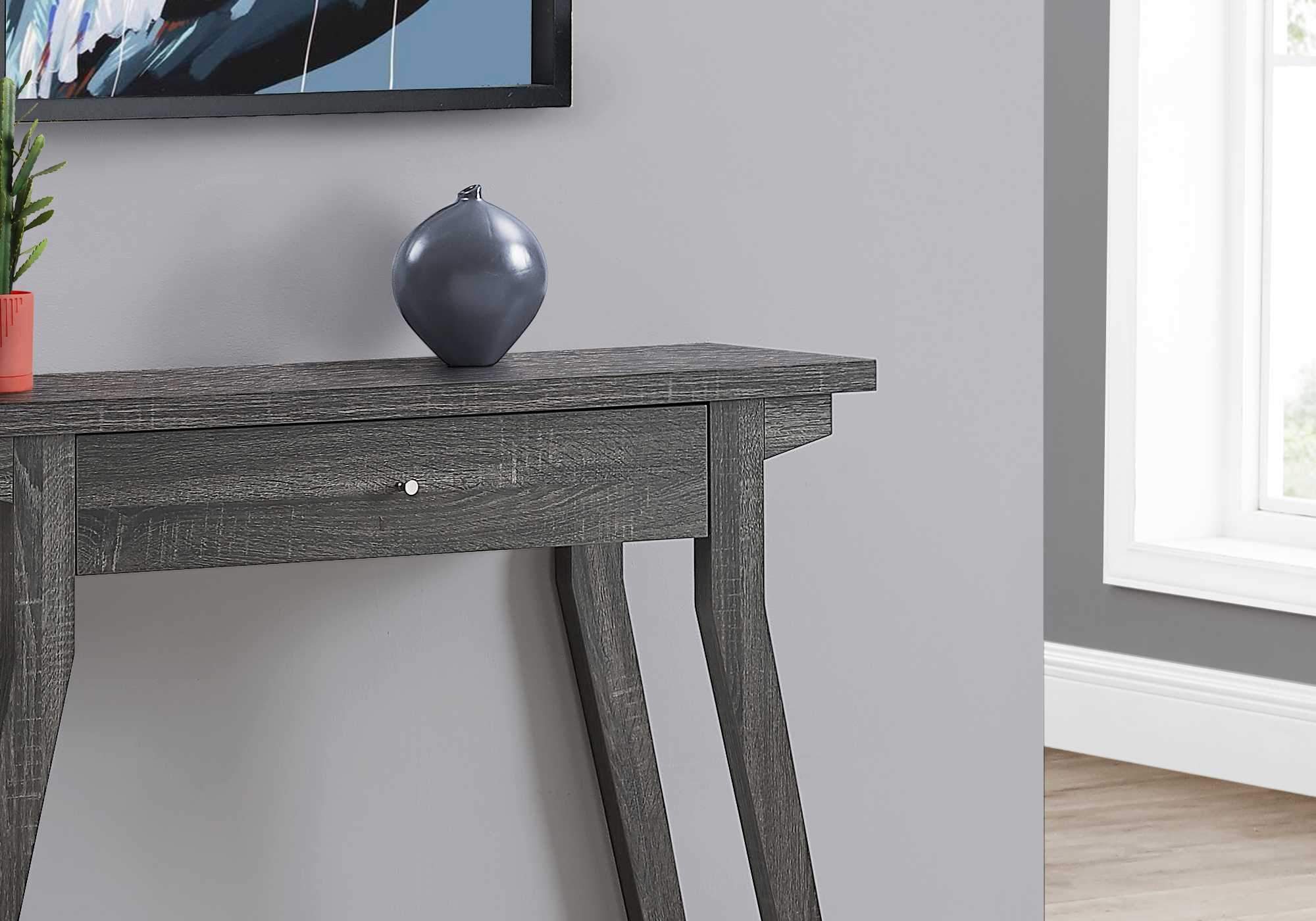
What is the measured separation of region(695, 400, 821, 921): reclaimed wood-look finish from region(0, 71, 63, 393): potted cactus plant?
664mm

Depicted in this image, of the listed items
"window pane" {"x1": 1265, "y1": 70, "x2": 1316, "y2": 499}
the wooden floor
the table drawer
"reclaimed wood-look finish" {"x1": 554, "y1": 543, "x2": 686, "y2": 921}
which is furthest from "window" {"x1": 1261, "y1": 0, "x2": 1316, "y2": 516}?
the table drawer

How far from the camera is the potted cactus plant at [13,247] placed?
1.81 m

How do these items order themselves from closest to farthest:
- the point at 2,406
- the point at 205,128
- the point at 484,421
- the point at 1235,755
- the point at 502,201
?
the point at 2,406, the point at 484,421, the point at 205,128, the point at 502,201, the point at 1235,755

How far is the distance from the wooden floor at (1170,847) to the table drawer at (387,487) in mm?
1515

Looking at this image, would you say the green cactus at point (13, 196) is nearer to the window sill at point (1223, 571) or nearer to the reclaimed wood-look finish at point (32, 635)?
the reclaimed wood-look finish at point (32, 635)

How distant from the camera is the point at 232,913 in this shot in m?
2.21

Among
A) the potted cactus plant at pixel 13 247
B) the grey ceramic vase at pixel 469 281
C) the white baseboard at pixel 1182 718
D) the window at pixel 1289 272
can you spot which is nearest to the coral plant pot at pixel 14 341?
the potted cactus plant at pixel 13 247

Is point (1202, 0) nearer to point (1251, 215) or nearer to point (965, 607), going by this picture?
point (1251, 215)

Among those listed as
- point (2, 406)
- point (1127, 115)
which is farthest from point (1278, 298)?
point (2, 406)

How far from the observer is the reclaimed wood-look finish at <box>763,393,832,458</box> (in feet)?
6.63

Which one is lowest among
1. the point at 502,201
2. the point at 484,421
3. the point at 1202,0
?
the point at 484,421

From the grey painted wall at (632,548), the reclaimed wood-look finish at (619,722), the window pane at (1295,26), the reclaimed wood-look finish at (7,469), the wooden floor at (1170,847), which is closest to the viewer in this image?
the reclaimed wood-look finish at (7,469)

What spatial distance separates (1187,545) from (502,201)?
219 centimetres

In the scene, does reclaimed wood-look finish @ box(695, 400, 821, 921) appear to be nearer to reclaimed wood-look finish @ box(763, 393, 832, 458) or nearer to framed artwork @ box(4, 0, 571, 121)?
reclaimed wood-look finish @ box(763, 393, 832, 458)
